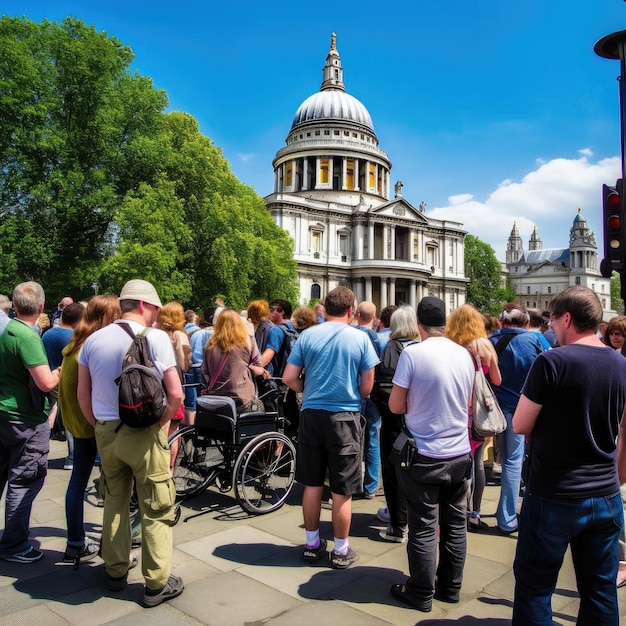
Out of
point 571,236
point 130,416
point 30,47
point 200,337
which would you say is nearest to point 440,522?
point 130,416

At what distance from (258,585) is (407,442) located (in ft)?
4.99

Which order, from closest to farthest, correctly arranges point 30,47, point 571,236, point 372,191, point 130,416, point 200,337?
1. point 130,416
2. point 200,337
3. point 30,47
4. point 372,191
5. point 571,236

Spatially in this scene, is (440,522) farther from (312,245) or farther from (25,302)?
(312,245)

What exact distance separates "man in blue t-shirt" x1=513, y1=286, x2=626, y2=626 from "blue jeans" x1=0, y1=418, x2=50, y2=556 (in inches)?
147

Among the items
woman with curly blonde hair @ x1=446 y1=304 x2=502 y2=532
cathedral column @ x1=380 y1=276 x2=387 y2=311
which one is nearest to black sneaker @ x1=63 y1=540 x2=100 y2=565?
woman with curly blonde hair @ x1=446 y1=304 x2=502 y2=532

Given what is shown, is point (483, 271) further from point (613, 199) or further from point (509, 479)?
point (509, 479)

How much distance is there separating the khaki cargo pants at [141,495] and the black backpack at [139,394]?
0.18 meters

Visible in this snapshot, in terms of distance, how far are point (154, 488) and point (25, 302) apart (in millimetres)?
1976

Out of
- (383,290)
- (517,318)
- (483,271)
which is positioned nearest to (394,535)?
(517,318)

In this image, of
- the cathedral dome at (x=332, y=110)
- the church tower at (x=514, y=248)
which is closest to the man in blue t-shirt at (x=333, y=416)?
the cathedral dome at (x=332, y=110)

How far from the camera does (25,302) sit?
4637 mm

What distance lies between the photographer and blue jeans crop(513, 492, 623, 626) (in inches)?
113

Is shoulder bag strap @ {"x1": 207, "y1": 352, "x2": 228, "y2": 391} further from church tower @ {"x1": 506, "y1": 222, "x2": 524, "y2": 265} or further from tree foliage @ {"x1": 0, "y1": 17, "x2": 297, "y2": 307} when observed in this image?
church tower @ {"x1": 506, "y1": 222, "x2": 524, "y2": 265}

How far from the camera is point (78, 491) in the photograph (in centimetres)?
446
